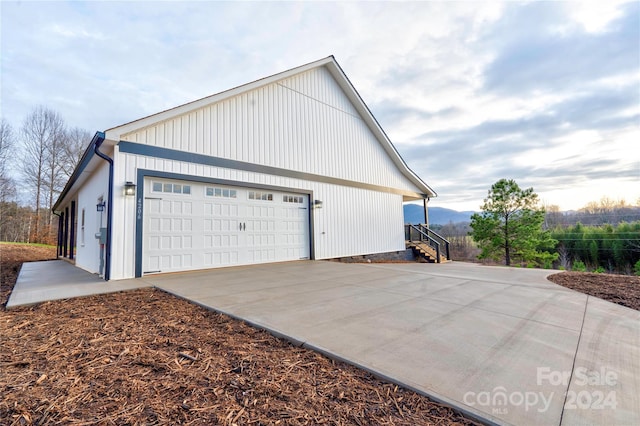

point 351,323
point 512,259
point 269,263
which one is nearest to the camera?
point 351,323

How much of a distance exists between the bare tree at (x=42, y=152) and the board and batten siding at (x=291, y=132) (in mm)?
20206

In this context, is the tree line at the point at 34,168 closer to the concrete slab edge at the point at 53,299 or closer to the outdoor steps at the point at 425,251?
the concrete slab edge at the point at 53,299

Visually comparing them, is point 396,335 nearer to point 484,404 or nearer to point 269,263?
point 484,404

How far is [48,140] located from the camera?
19.0 meters

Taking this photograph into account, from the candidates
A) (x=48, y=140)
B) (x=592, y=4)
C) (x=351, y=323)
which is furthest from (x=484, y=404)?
(x=48, y=140)

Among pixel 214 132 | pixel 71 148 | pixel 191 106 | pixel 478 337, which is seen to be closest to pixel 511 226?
pixel 478 337

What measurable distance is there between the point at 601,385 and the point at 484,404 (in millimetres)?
894

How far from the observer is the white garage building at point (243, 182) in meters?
5.93

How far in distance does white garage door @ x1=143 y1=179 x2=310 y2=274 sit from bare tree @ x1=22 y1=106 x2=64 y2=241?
20340mm

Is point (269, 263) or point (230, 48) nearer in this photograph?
point (269, 263)

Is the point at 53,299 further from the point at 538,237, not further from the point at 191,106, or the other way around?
the point at 538,237

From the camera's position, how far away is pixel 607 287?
15.3ft

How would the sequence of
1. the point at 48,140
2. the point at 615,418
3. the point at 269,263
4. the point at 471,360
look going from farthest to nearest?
the point at 48,140, the point at 269,263, the point at 471,360, the point at 615,418

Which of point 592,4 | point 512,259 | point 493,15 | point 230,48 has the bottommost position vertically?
point 512,259
